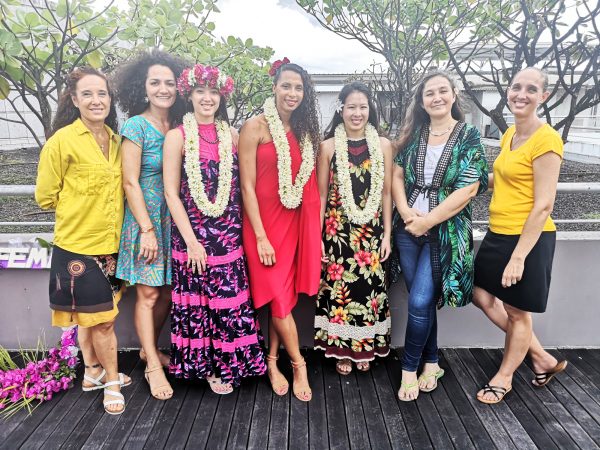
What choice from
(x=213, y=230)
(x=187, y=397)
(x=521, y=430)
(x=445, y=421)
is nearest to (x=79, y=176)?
(x=213, y=230)

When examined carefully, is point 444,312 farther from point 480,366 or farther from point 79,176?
point 79,176

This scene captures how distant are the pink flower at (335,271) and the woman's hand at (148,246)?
3.10ft

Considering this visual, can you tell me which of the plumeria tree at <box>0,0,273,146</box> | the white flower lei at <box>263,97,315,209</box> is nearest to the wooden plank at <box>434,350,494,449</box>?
the white flower lei at <box>263,97,315,209</box>

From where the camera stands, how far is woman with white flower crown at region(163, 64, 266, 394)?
7.61 feet

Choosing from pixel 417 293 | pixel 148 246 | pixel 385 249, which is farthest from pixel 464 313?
pixel 148 246

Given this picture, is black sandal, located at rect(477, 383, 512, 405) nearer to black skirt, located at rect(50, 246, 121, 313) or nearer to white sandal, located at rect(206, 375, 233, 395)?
white sandal, located at rect(206, 375, 233, 395)

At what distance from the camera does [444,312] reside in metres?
3.01

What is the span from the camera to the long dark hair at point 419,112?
2.39 m

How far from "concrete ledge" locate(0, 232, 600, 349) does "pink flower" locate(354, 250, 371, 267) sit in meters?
0.47

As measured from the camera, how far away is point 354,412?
7.91ft

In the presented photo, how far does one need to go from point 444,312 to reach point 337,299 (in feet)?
2.67

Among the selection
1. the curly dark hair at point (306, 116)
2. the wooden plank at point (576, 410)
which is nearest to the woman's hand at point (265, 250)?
the curly dark hair at point (306, 116)

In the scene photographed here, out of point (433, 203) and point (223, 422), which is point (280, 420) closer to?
point (223, 422)

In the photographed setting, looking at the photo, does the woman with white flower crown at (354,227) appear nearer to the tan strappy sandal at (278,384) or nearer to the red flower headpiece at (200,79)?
the tan strappy sandal at (278,384)
